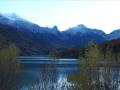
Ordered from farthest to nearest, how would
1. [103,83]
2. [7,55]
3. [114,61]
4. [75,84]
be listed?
[114,61]
[103,83]
[7,55]
[75,84]

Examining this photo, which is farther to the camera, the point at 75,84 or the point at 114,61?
the point at 114,61

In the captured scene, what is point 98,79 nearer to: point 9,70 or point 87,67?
point 87,67

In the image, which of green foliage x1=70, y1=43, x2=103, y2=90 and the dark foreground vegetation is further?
the dark foreground vegetation

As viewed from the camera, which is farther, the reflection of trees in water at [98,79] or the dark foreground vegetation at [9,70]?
the dark foreground vegetation at [9,70]

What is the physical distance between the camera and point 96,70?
94.8ft

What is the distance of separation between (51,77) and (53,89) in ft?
3.33

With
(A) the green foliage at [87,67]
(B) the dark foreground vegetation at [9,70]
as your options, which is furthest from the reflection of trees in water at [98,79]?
(B) the dark foreground vegetation at [9,70]

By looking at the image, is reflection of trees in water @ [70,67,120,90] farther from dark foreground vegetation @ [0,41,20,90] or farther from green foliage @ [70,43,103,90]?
dark foreground vegetation @ [0,41,20,90]

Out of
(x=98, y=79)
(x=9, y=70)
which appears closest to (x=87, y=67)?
(x=98, y=79)

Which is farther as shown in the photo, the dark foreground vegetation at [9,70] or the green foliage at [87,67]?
the dark foreground vegetation at [9,70]

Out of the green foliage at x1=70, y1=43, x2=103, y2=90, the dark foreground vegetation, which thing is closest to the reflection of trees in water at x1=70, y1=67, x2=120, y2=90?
the green foliage at x1=70, y1=43, x2=103, y2=90

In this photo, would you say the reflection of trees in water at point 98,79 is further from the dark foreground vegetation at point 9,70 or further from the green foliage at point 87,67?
the dark foreground vegetation at point 9,70

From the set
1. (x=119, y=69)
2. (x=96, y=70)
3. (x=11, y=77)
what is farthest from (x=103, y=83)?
(x=11, y=77)

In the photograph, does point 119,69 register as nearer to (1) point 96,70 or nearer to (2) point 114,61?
(2) point 114,61
